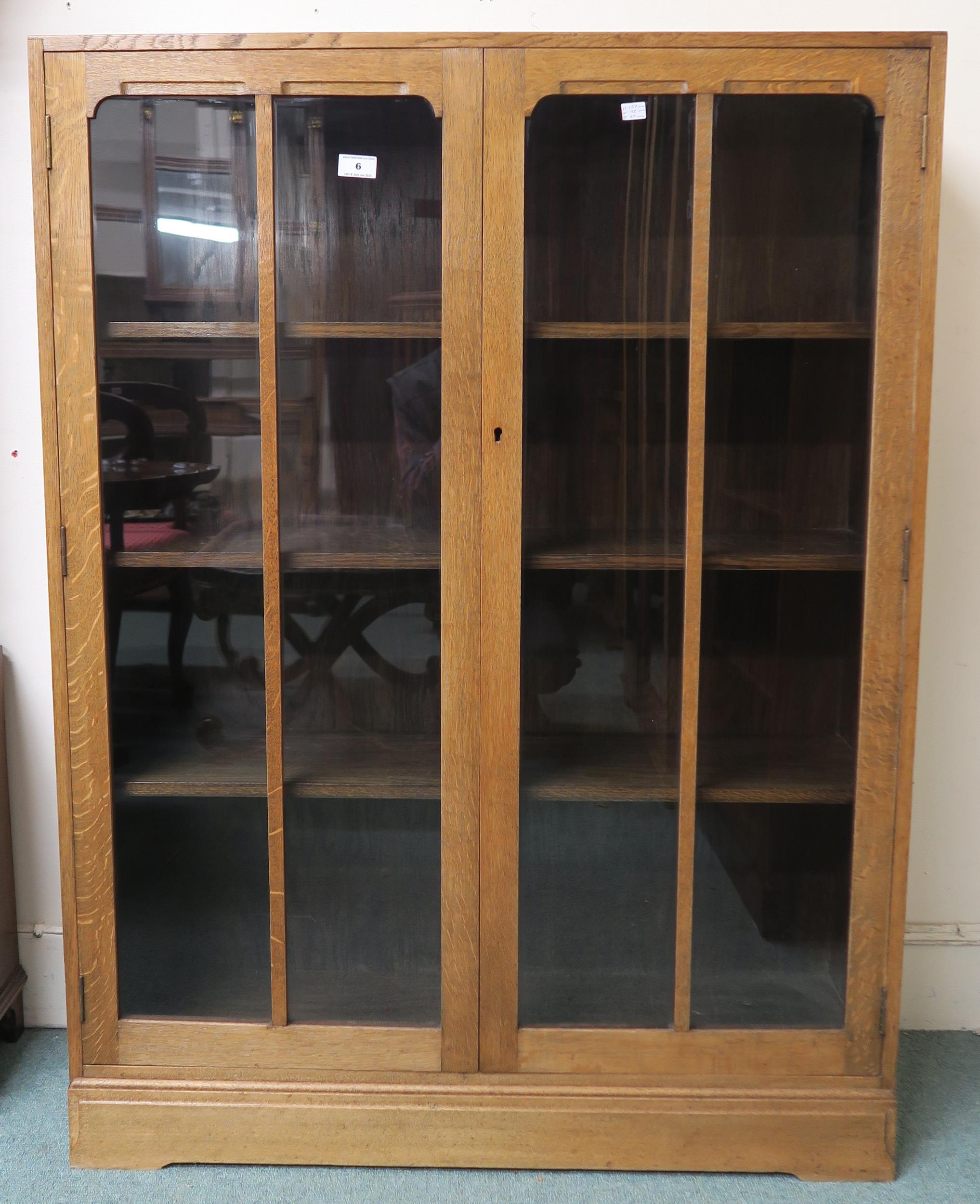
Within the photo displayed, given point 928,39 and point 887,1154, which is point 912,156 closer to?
point 928,39

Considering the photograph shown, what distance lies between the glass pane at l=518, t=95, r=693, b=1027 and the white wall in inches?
21.8

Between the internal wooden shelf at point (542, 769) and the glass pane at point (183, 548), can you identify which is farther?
the internal wooden shelf at point (542, 769)

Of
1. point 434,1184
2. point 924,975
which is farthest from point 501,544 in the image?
point 924,975

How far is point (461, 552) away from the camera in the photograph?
5.08 ft

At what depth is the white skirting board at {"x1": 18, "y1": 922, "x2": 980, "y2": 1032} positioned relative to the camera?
6.73 ft

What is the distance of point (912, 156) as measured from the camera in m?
1.46

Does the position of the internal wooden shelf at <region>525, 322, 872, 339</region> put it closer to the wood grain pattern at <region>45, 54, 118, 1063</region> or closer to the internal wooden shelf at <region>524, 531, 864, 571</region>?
the internal wooden shelf at <region>524, 531, 864, 571</region>

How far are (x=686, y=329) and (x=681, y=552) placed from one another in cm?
31

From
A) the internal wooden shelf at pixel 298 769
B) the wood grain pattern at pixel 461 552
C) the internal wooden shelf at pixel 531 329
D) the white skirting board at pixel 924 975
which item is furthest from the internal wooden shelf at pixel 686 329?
the white skirting board at pixel 924 975

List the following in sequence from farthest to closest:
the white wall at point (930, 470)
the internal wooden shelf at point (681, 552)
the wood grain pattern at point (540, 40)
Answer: the white wall at point (930, 470), the internal wooden shelf at point (681, 552), the wood grain pattern at point (540, 40)

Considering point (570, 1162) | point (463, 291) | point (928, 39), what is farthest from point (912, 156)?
point (570, 1162)

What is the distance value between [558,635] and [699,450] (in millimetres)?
329

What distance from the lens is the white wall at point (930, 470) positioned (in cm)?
185

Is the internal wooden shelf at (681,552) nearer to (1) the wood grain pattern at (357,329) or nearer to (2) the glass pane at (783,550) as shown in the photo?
(2) the glass pane at (783,550)
